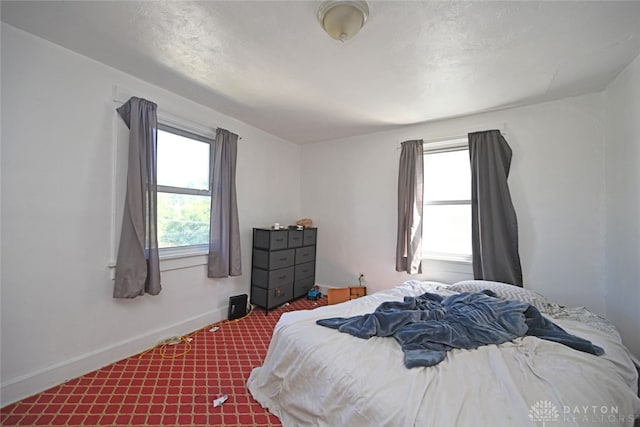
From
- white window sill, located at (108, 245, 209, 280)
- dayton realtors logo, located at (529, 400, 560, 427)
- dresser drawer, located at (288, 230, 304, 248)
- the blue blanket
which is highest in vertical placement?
dresser drawer, located at (288, 230, 304, 248)

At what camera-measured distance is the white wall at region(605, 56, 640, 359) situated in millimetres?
1887

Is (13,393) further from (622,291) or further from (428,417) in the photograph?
(622,291)

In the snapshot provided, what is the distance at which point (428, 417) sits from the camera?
924 millimetres

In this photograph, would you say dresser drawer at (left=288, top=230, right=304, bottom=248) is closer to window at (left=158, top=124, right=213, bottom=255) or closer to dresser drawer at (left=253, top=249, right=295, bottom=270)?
dresser drawer at (left=253, top=249, right=295, bottom=270)

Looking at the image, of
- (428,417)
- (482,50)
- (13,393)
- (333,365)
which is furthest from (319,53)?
(13,393)

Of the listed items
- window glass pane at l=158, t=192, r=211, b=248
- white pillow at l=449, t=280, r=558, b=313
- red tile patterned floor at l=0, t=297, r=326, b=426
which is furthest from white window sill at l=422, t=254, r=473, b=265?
window glass pane at l=158, t=192, r=211, b=248

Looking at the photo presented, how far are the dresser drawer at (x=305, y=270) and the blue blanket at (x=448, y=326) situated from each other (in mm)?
1883

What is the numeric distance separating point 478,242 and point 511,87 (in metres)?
1.55

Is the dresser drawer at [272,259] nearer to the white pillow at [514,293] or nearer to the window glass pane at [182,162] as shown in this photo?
the window glass pane at [182,162]

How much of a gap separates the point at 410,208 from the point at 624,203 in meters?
1.75

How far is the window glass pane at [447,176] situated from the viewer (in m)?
3.00

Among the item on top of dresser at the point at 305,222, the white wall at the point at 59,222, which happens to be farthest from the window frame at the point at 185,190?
the item on top of dresser at the point at 305,222

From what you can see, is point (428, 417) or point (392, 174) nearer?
point (428, 417)

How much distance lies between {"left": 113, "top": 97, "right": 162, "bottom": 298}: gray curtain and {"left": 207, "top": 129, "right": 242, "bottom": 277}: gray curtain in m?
0.63
